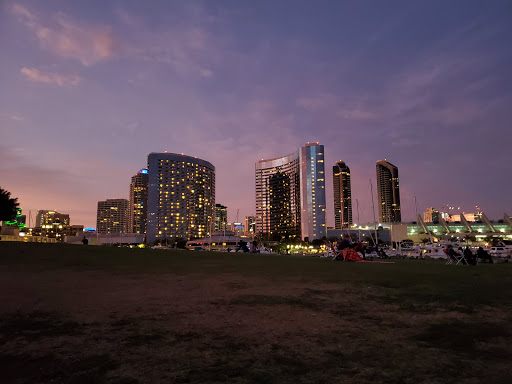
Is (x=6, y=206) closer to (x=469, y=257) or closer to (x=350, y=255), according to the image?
(x=350, y=255)

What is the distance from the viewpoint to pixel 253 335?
14.1ft

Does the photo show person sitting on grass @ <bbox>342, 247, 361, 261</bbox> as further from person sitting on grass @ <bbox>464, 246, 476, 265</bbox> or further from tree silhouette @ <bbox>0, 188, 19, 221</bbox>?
tree silhouette @ <bbox>0, 188, 19, 221</bbox>

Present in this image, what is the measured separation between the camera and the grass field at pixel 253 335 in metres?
3.10

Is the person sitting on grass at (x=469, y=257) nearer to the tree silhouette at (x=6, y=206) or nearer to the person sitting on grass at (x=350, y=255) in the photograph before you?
the person sitting on grass at (x=350, y=255)

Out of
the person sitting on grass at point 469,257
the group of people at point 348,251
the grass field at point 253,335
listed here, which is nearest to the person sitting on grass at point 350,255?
the group of people at point 348,251

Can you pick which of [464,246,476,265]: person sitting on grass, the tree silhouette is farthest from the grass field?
the tree silhouette

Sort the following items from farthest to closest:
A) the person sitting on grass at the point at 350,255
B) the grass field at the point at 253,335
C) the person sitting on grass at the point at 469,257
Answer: the person sitting on grass at the point at 350,255
the person sitting on grass at the point at 469,257
the grass field at the point at 253,335

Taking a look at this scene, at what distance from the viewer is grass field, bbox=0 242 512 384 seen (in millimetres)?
3102

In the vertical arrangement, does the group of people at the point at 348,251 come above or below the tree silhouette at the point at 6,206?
below

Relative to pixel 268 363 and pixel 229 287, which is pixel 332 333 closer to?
pixel 268 363

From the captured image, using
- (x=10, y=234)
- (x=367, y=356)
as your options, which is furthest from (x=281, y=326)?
(x=10, y=234)

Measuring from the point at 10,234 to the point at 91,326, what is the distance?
225 ft

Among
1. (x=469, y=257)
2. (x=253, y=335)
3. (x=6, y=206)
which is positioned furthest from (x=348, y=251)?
(x=6, y=206)

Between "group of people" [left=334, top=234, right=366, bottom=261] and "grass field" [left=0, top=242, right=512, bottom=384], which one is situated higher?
"group of people" [left=334, top=234, right=366, bottom=261]
